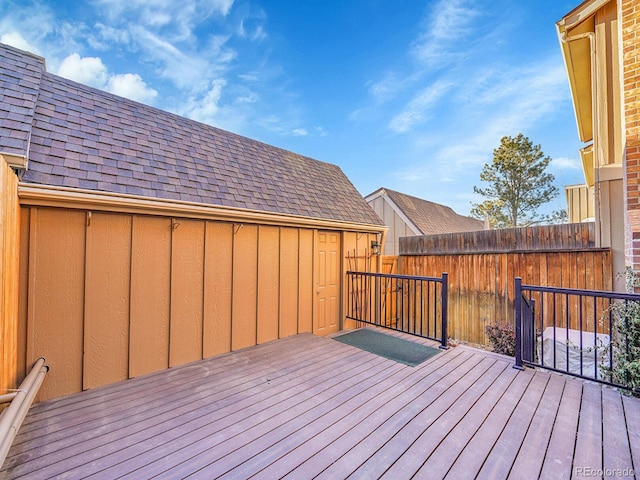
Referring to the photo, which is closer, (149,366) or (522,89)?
(149,366)

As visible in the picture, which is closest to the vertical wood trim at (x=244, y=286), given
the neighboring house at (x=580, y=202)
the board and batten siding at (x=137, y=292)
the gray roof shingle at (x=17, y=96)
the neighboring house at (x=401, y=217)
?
the board and batten siding at (x=137, y=292)

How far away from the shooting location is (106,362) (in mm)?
2768

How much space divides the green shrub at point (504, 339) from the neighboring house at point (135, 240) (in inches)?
112

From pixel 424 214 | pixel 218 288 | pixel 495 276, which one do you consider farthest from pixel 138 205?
pixel 424 214

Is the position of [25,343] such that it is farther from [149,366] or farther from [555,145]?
[555,145]

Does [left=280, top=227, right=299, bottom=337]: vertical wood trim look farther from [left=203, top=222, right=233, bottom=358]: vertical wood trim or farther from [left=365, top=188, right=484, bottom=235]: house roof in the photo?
[left=365, top=188, right=484, bottom=235]: house roof

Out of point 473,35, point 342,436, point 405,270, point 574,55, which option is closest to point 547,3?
point 473,35

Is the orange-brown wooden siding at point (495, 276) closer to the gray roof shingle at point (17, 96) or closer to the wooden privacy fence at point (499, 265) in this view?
the wooden privacy fence at point (499, 265)

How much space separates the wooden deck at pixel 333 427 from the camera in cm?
166

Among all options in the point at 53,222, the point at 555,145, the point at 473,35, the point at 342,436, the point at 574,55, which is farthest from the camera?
the point at 555,145

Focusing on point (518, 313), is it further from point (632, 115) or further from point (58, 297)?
point (58, 297)

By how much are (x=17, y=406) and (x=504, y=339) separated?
221 inches

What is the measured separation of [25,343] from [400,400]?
329cm

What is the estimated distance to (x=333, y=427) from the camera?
6.77 ft
